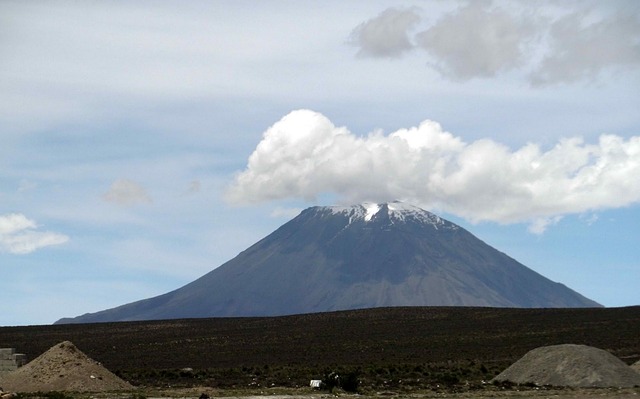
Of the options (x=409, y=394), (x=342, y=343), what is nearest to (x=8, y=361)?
(x=409, y=394)

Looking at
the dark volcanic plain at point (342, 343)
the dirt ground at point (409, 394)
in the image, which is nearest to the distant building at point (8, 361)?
the dark volcanic plain at point (342, 343)

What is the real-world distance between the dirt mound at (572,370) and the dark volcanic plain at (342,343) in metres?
3.41

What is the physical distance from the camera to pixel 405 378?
62.6 metres

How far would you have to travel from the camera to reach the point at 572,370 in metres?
56.6

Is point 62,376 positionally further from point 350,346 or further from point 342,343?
point 342,343

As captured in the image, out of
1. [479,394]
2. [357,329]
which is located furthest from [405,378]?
[357,329]

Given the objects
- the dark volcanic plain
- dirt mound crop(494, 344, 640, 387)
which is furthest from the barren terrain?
dirt mound crop(494, 344, 640, 387)

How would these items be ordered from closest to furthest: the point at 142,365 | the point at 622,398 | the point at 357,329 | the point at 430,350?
the point at 622,398
the point at 142,365
the point at 430,350
the point at 357,329

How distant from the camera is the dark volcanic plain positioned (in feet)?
221

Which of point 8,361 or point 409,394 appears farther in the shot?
point 8,361

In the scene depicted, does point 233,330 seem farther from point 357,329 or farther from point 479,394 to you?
point 479,394

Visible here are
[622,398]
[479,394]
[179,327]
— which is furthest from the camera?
[179,327]

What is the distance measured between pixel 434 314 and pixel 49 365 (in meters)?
75.6

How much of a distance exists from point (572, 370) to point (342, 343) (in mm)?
40476
